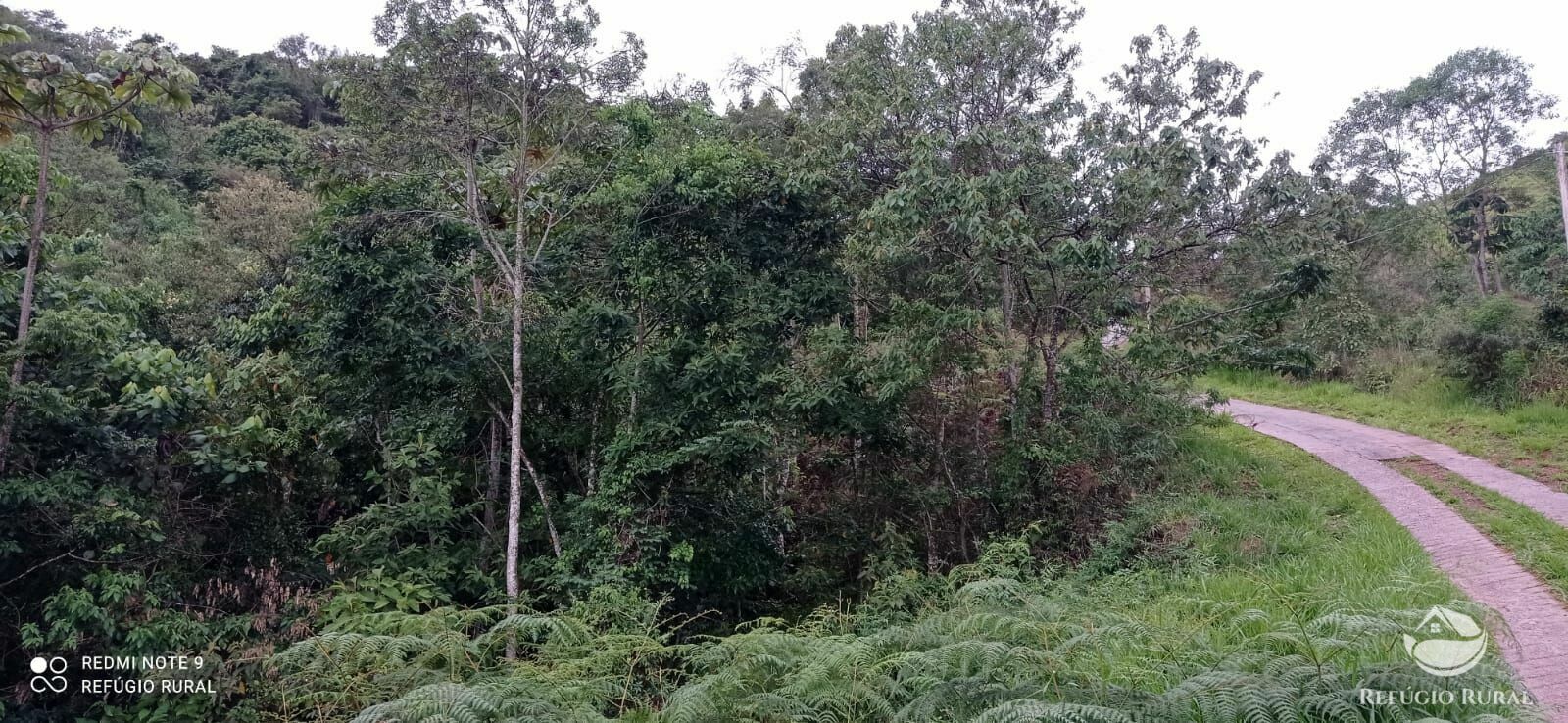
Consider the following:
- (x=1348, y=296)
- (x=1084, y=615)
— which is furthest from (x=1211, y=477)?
(x=1084, y=615)

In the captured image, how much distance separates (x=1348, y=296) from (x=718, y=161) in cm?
819

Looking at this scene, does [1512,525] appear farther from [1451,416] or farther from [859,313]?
[1451,416]

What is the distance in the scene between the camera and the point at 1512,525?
7.15 meters

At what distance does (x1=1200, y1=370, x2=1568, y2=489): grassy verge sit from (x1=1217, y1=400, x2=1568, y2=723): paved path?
1.04ft

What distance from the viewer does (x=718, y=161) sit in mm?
9219

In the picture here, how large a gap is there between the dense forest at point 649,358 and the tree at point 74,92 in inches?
2.1

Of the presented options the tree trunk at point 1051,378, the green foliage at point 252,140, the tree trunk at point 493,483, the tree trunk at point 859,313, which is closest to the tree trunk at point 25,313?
the tree trunk at point 493,483

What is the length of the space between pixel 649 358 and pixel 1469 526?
770 cm

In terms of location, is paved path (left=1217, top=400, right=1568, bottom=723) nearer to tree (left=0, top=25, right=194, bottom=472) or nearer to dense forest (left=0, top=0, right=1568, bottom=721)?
dense forest (left=0, top=0, right=1568, bottom=721)

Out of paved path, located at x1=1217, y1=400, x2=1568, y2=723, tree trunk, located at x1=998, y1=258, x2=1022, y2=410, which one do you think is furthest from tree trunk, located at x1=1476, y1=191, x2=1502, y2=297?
tree trunk, located at x1=998, y1=258, x2=1022, y2=410

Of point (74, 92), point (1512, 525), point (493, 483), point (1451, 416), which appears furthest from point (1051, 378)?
point (74, 92)

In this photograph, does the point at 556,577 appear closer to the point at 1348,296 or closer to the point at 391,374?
the point at 391,374

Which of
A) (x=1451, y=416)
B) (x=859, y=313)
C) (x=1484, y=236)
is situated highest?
(x=1484, y=236)

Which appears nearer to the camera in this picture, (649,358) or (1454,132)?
(649,358)
